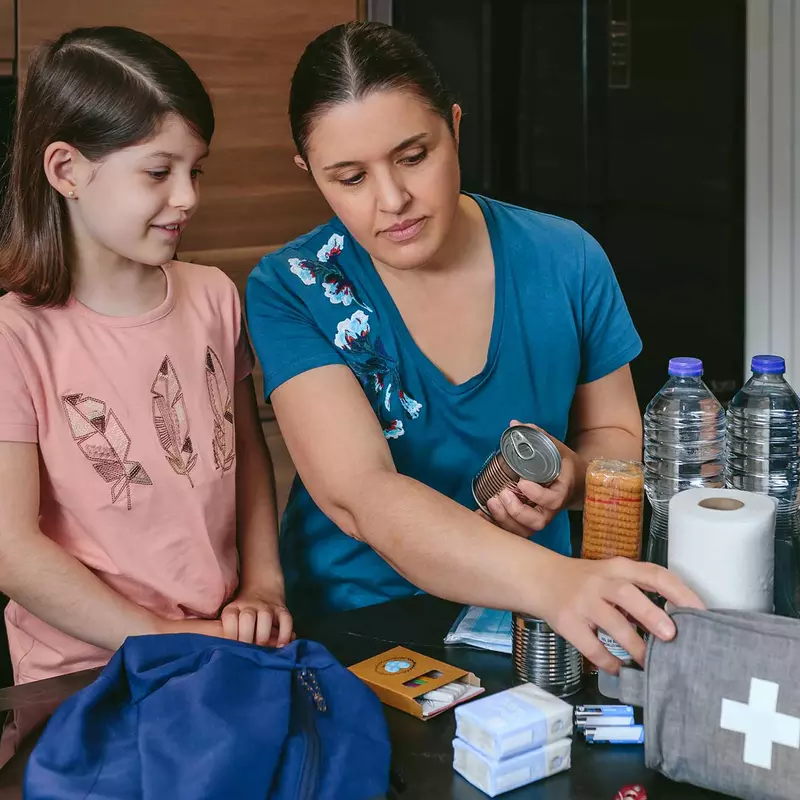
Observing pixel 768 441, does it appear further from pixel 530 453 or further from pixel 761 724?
pixel 761 724

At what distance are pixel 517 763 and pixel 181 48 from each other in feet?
5.36

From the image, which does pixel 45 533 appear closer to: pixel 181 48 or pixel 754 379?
pixel 754 379

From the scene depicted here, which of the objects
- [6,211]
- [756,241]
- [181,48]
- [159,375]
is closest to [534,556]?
[159,375]

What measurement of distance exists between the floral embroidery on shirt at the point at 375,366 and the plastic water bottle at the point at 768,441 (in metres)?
0.39

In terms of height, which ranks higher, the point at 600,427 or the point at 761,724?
the point at 600,427

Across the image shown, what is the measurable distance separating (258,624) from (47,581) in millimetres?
232

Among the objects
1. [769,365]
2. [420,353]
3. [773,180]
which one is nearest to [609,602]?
[769,365]

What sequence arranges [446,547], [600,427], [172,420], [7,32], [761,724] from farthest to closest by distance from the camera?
[7,32] < [600,427] < [172,420] < [446,547] < [761,724]

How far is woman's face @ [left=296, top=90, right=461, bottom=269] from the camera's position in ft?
4.04

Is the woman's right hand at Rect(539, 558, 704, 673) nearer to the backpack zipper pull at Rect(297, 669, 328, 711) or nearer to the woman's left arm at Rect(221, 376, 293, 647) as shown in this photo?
the backpack zipper pull at Rect(297, 669, 328, 711)

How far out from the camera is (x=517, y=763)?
85 centimetres

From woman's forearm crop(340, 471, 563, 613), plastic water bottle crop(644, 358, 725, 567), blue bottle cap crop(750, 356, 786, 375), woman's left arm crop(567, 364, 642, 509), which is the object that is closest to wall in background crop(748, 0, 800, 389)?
woman's left arm crop(567, 364, 642, 509)

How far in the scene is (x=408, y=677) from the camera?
3.33 ft

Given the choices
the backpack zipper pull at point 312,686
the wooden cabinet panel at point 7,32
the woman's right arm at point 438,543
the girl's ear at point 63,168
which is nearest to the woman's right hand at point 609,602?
the woman's right arm at point 438,543
